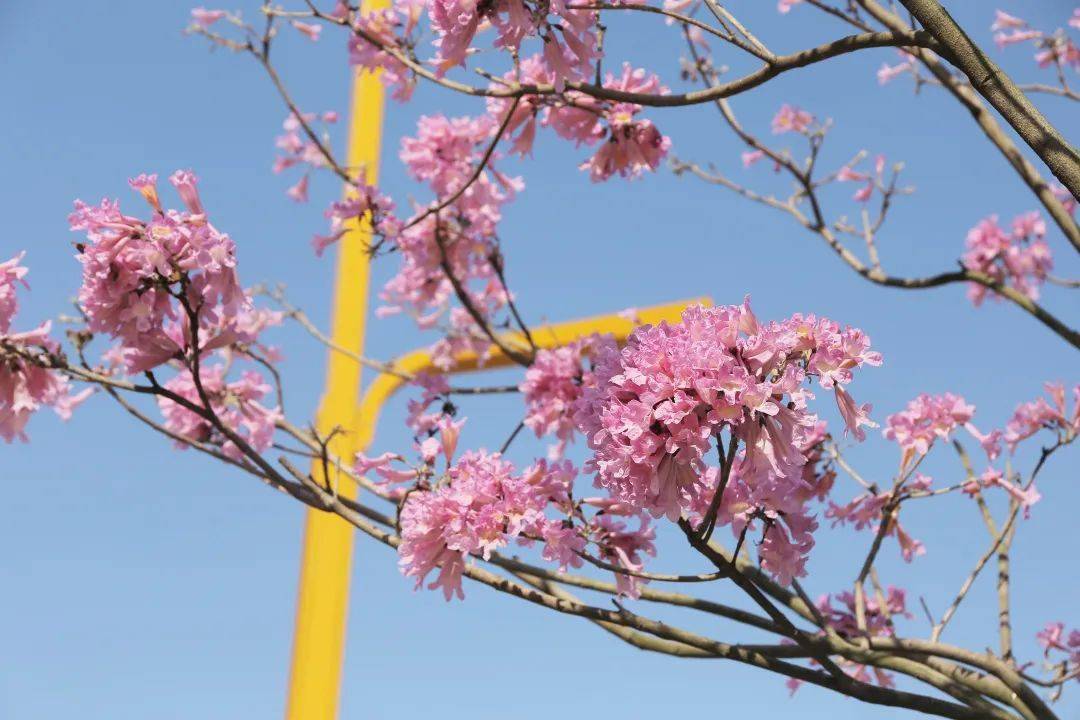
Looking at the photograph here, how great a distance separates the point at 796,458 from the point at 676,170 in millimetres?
3027

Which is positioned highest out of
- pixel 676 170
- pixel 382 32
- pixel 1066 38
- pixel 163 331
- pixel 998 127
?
pixel 1066 38

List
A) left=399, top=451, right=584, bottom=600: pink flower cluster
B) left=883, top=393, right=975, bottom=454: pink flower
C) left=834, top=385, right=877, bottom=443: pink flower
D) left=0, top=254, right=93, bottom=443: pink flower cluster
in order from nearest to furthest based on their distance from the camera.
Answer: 1. left=834, top=385, right=877, bottom=443: pink flower
2. left=399, top=451, right=584, bottom=600: pink flower cluster
3. left=0, top=254, right=93, bottom=443: pink flower cluster
4. left=883, top=393, right=975, bottom=454: pink flower

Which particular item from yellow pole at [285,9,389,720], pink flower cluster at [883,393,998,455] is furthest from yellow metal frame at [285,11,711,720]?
pink flower cluster at [883,393,998,455]

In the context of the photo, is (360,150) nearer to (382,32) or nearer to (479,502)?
(382,32)

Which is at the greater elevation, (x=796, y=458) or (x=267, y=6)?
(x=267, y=6)

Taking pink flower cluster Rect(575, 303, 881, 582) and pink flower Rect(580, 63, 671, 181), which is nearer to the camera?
pink flower cluster Rect(575, 303, 881, 582)

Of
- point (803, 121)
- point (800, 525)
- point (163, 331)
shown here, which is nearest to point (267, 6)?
point (163, 331)

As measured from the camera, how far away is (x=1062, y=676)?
356cm

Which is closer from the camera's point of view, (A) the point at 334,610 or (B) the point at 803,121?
(A) the point at 334,610

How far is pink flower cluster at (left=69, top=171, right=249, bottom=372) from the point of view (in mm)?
2799

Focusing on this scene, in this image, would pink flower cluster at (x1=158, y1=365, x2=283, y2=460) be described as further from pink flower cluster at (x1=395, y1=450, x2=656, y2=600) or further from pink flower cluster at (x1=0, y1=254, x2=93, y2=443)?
pink flower cluster at (x1=395, y1=450, x2=656, y2=600)

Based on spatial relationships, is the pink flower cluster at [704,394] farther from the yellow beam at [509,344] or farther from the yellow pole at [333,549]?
the yellow pole at [333,549]

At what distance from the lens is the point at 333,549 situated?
5523 millimetres

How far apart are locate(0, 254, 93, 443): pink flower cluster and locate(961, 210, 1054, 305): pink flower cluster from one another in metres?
4.32
